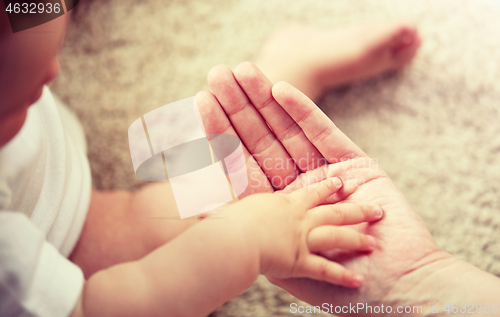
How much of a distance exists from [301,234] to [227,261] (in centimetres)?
8

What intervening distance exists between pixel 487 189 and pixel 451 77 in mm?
198

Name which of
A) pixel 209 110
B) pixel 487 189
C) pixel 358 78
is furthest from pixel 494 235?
pixel 209 110

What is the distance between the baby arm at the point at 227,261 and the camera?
325 mm

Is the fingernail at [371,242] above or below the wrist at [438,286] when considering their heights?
above

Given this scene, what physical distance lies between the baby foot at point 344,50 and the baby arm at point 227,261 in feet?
0.94

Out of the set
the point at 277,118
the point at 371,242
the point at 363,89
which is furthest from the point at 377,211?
the point at 363,89

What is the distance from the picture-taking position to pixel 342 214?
0.35 meters

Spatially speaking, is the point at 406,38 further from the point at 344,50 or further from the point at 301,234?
the point at 301,234

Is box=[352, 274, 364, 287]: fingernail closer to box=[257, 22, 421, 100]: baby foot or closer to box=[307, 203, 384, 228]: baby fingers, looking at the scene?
box=[307, 203, 384, 228]: baby fingers

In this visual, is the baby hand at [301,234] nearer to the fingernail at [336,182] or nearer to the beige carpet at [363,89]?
the fingernail at [336,182]

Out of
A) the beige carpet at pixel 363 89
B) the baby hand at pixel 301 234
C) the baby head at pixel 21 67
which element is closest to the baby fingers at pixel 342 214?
the baby hand at pixel 301 234

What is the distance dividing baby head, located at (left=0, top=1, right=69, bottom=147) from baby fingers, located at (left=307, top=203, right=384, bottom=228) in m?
0.29

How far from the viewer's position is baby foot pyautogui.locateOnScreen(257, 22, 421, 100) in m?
0.57

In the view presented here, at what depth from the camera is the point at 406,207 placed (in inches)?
14.6
